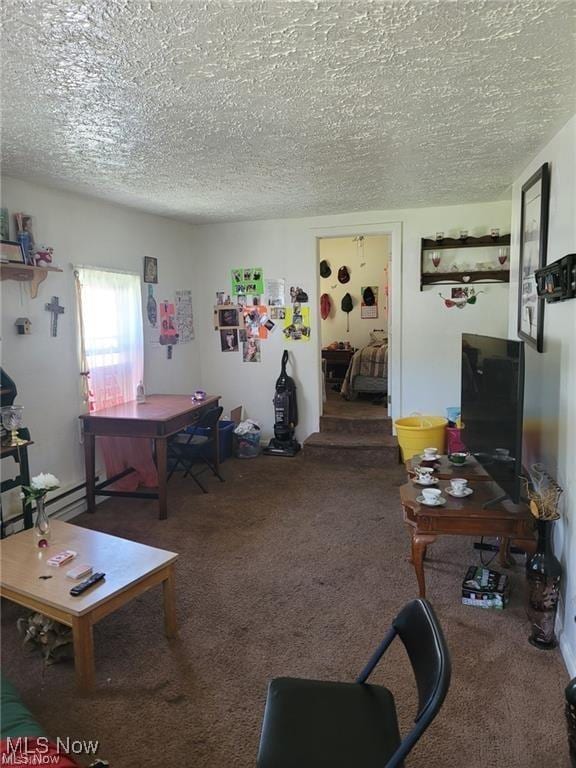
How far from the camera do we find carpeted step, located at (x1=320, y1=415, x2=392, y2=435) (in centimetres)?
543

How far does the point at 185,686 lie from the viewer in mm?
2148

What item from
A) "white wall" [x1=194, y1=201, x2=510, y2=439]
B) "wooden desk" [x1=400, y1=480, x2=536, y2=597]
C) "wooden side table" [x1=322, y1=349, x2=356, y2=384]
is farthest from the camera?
"wooden side table" [x1=322, y1=349, x2=356, y2=384]

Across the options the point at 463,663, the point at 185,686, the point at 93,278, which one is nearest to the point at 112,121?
the point at 93,278

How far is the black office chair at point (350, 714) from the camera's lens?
1.32 m

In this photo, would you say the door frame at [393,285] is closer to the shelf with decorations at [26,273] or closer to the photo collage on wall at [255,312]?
the photo collage on wall at [255,312]

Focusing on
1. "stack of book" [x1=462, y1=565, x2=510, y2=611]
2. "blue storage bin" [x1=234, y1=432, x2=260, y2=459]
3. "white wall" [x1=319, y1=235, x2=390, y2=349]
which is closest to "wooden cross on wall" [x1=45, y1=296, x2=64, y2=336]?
"blue storage bin" [x1=234, y1=432, x2=260, y2=459]

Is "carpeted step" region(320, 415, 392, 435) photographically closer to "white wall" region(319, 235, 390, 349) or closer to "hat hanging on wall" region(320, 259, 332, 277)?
"white wall" region(319, 235, 390, 349)

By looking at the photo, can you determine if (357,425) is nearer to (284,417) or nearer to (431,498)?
(284,417)

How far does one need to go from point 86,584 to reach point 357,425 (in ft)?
12.2

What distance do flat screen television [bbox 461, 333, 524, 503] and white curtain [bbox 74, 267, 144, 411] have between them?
112 inches

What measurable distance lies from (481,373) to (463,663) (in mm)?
1485

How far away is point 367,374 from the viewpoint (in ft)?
21.9

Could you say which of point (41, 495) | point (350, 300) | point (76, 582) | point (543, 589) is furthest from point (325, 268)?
point (76, 582)

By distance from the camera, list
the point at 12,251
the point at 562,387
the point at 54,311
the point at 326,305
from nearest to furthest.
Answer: the point at 562,387 < the point at 12,251 < the point at 54,311 < the point at 326,305
